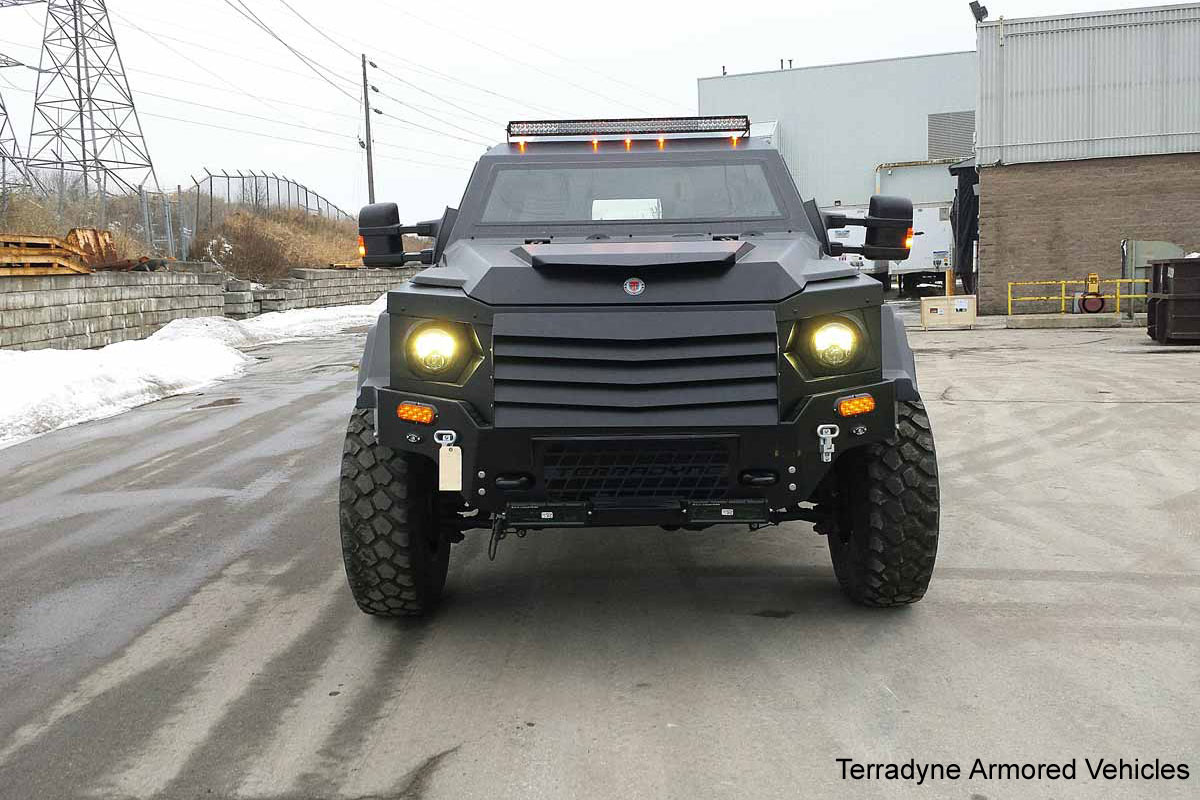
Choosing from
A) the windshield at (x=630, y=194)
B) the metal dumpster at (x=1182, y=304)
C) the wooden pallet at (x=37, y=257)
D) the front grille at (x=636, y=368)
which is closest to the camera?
the front grille at (x=636, y=368)

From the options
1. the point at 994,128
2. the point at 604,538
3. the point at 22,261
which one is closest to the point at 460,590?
the point at 604,538

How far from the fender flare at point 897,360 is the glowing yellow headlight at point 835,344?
7.8 inches

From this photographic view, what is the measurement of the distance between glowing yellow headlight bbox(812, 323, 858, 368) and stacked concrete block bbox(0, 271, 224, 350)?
53.8ft

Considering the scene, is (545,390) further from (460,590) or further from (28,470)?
(28,470)

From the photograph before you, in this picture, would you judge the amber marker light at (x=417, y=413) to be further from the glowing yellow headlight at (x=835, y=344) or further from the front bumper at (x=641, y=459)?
the glowing yellow headlight at (x=835, y=344)

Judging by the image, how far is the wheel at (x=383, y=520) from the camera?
4855 millimetres

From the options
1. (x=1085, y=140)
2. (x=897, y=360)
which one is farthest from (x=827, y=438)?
(x=1085, y=140)

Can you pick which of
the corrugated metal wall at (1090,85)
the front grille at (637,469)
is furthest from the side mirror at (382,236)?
the corrugated metal wall at (1090,85)

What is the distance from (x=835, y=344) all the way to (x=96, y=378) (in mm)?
12982

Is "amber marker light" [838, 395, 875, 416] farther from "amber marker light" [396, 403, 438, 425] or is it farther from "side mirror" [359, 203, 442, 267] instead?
"side mirror" [359, 203, 442, 267]

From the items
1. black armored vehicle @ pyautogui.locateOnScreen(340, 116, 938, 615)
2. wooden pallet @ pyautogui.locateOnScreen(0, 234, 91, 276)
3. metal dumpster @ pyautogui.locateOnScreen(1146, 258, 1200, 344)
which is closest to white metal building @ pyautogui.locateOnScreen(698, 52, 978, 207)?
metal dumpster @ pyautogui.locateOnScreen(1146, 258, 1200, 344)

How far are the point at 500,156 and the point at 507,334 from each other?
2.14 m

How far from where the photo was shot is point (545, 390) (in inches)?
174

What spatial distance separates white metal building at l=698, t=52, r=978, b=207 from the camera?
48.2m
